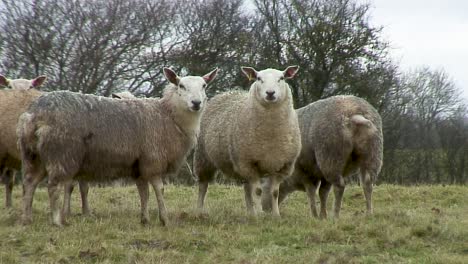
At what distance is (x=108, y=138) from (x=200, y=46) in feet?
55.9

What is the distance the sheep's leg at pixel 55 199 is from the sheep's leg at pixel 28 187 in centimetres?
30

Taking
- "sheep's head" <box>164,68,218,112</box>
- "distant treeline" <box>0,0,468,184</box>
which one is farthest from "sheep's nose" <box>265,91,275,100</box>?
"distant treeline" <box>0,0,468,184</box>

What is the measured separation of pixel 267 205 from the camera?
1067cm

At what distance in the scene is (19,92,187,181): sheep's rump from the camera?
7.39 metres

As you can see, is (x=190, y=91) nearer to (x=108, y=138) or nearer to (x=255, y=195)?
(x=108, y=138)

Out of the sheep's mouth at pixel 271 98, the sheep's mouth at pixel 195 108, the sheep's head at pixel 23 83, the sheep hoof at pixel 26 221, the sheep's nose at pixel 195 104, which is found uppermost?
the sheep's head at pixel 23 83

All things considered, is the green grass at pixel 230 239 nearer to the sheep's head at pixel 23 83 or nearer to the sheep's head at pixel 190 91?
the sheep's head at pixel 190 91

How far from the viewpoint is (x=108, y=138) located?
7828 millimetres

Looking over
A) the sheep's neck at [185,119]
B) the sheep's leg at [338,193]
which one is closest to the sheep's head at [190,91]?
the sheep's neck at [185,119]

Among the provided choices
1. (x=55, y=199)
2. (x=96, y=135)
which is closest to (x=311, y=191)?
(x=96, y=135)

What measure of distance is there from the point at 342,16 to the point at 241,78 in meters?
4.92

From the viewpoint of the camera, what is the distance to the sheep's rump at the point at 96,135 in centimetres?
739

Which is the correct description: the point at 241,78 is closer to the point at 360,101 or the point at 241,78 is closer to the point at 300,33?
the point at 300,33

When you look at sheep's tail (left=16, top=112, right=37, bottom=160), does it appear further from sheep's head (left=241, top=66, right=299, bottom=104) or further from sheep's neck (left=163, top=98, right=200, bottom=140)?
sheep's head (left=241, top=66, right=299, bottom=104)
